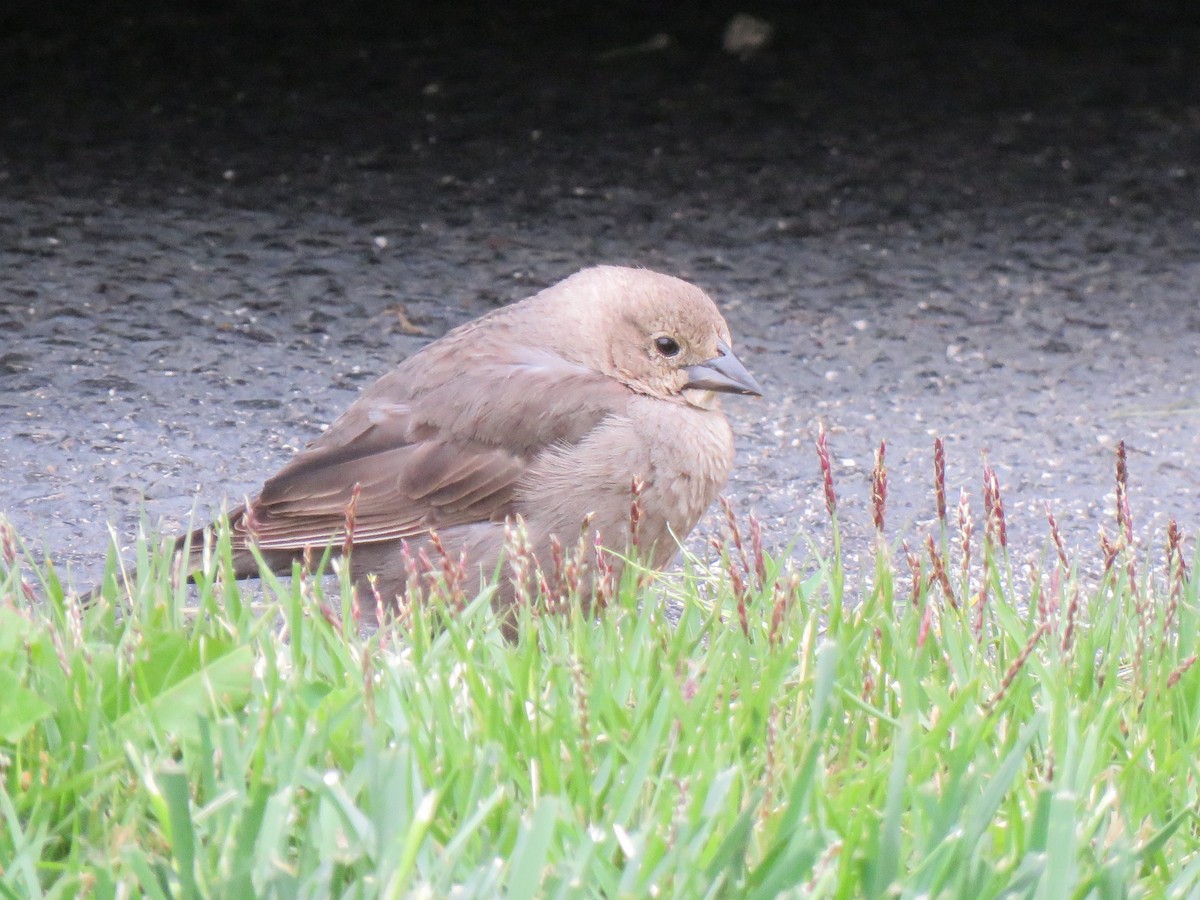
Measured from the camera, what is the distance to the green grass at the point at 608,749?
6.93 ft

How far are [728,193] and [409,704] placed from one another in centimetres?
401

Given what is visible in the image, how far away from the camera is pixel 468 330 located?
408 cm

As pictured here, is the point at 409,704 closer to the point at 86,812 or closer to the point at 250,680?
the point at 250,680

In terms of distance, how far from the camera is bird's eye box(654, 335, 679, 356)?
4.09 meters

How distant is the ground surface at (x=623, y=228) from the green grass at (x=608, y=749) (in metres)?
1.26

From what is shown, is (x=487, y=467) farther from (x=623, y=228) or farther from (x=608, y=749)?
(x=623, y=228)

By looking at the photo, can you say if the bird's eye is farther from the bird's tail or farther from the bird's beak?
the bird's tail

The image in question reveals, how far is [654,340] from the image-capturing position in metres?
4.09

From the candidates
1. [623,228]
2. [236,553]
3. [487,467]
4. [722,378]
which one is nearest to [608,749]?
[487,467]

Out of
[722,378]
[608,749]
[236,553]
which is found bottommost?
[236,553]

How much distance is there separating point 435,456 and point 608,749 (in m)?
1.42

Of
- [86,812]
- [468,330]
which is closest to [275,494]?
[468,330]

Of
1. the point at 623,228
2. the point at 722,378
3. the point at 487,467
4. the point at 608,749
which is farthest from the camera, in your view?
the point at 623,228

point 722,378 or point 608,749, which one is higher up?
point 722,378
